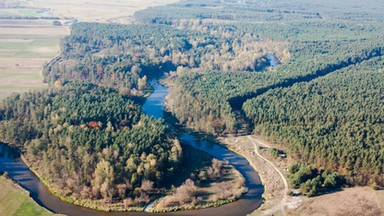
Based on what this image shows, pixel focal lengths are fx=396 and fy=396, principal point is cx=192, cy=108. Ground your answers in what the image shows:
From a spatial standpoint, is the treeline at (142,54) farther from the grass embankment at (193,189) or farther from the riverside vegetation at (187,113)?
the grass embankment at (193,189)

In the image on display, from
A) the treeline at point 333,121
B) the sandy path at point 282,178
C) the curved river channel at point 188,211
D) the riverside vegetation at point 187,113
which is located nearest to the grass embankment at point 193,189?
the curved river channel at point 188,211

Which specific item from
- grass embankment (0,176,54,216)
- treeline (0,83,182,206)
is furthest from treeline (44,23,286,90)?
grass embankment (0,176,54,216)

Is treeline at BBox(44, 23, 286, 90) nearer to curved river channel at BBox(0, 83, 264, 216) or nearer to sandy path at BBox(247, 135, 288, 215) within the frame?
curved river channel at BBox(0, 83, 264, 216)

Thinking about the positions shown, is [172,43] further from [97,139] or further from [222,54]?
[97,139]

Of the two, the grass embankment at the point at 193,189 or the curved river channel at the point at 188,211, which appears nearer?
the curved river channel at the point at 188,211

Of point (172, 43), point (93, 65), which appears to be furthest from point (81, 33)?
point (93, 65)
